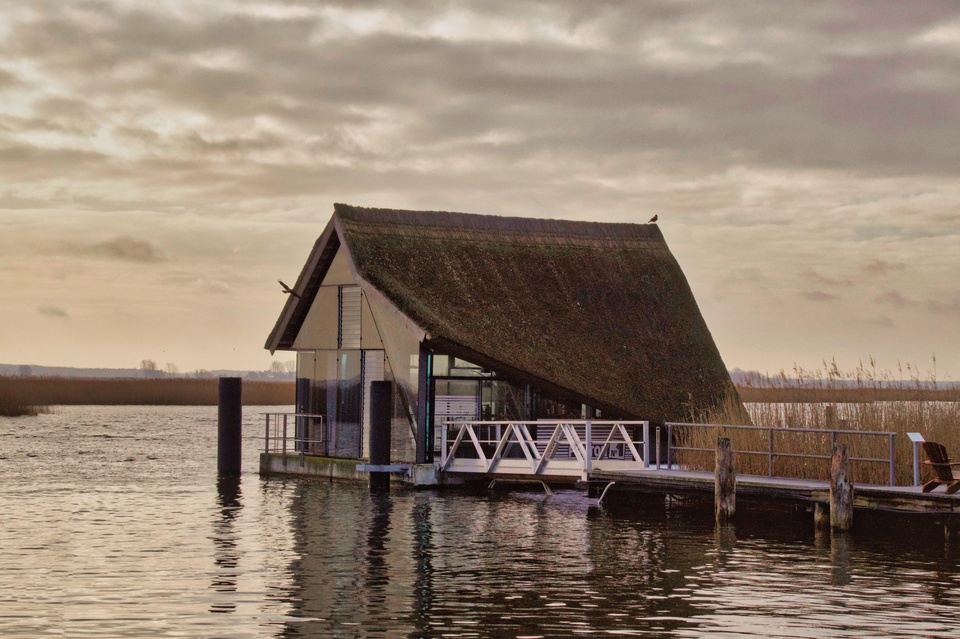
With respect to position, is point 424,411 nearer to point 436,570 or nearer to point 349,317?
point 349,317

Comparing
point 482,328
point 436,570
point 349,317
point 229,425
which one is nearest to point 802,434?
point 482,328

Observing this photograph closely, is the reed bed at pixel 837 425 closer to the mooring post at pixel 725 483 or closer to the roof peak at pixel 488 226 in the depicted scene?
the mooring post at pixel 725 483

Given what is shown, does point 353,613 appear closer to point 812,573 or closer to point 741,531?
point 812,573

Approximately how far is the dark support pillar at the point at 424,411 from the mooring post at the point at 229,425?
6052 millimetres

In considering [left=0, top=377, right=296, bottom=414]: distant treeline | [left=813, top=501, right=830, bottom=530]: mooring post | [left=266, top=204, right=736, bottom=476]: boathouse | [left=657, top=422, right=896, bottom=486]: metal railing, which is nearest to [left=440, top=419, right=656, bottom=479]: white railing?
[left=266, top=204, right=736, bottom=476]: boathouse

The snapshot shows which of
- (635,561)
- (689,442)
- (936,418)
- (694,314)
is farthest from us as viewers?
(694,314)

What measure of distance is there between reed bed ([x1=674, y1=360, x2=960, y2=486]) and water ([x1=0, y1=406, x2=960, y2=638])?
3.96 ft

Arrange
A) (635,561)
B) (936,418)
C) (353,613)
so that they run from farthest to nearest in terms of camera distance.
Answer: (936,418) → (635,561) → (353,613)

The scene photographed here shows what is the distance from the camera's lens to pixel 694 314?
117 ft

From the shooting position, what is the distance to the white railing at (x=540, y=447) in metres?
27.4

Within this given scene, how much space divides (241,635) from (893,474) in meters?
12.4

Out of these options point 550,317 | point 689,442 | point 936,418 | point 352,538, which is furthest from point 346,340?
point 936,418

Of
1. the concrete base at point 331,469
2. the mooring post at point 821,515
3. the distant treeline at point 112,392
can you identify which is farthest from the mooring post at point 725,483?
the distant treeline at point 112,392

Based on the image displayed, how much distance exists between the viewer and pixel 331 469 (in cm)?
3195
